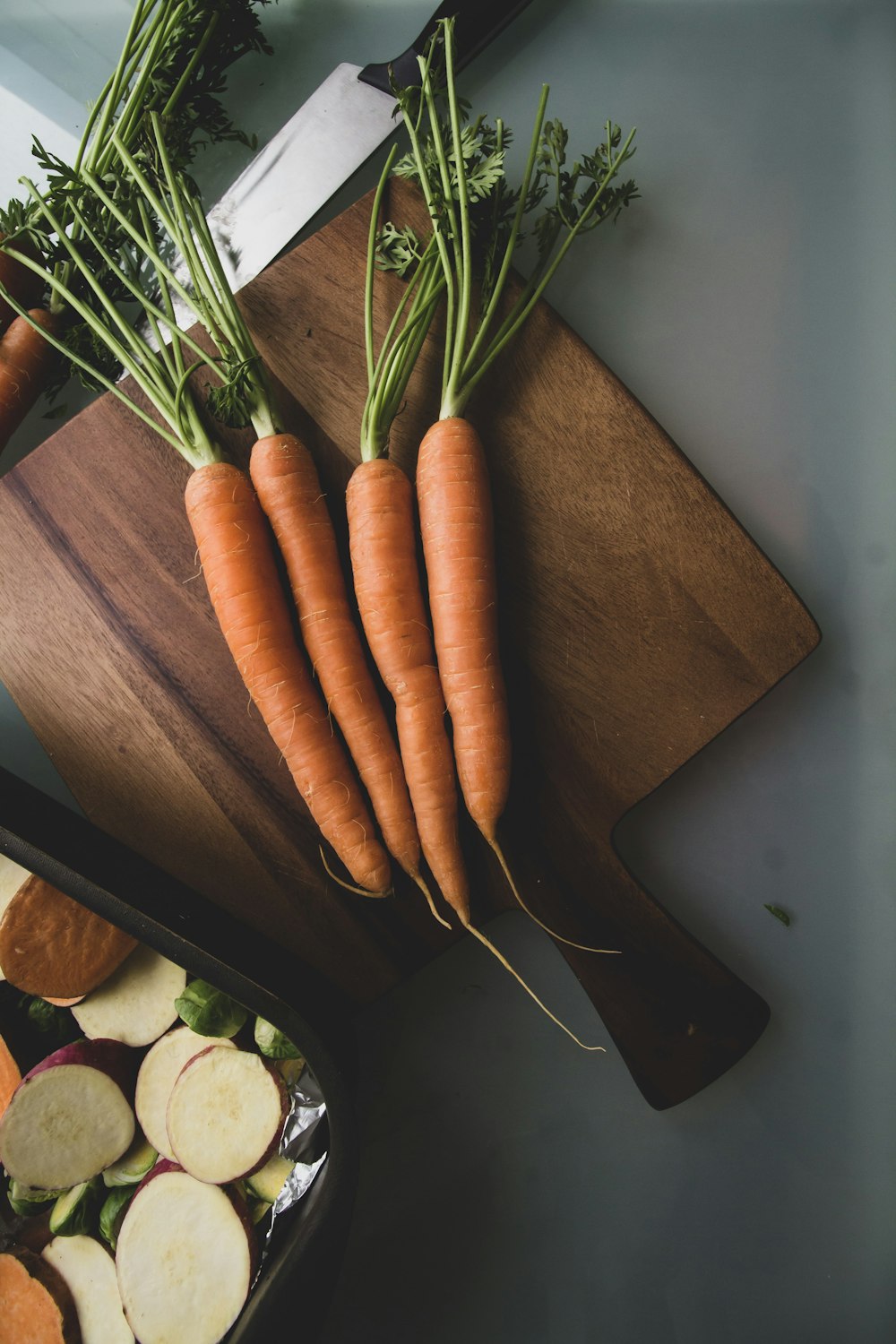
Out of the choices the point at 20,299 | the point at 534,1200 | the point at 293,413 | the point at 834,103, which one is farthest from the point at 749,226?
the point at 534,1200

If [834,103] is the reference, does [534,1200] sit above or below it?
below

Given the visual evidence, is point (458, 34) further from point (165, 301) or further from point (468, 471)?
point (468, 471)

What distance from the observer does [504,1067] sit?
5.12 feet

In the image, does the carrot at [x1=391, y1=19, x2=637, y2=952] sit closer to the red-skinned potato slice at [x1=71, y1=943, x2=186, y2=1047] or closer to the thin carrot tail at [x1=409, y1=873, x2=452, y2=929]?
the thin carrot tail at [x1=409, y1=873, x2=452, y2=929]

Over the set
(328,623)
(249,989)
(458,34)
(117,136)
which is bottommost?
(249,989)

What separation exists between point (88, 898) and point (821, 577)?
4.76 ft

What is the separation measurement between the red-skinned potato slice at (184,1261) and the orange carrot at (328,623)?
0.67 metres

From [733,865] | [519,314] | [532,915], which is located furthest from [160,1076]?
[519,314]

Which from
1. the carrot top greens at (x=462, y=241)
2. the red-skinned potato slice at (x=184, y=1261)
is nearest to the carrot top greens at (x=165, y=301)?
the carrot top greens at (x=462, y=241)

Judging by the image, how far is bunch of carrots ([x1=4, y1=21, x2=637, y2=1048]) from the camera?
138cm

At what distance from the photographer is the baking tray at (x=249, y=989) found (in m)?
1.14

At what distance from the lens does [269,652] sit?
1.40 meters

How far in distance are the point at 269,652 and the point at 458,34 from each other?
1294 millimetres

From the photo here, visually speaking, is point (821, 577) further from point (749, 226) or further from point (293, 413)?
point (293, 413)
